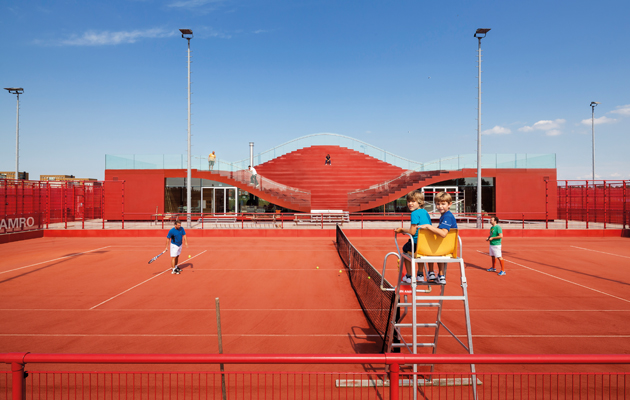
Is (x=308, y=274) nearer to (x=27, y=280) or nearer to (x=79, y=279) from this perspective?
(x=79, y=279)

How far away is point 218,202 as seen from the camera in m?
29.0

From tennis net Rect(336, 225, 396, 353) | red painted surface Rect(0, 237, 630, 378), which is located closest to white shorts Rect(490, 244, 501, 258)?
red painted surface Rect(0, 237, 630, 378)

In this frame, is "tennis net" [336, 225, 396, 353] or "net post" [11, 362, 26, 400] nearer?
"net post" [11, 362, 26, 400]

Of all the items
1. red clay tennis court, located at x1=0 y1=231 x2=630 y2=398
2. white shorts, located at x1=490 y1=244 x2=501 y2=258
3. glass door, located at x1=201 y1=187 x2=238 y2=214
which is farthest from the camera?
glass door, located at x1=201 y1=187 x2=238 y2=214

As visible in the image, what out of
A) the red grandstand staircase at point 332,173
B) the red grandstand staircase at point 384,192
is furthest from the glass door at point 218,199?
the red grandstand staircase at point 384,192

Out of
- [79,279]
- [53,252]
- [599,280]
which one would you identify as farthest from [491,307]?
[53,252]

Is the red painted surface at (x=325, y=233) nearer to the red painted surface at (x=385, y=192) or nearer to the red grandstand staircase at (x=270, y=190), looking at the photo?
the red painted surface at (x=385, y=192)

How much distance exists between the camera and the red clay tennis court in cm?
571

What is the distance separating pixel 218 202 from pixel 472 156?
21.4m

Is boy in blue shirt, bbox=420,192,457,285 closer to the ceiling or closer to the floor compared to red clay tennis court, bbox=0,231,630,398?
closer to the ceiling

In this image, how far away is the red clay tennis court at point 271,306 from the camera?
5707 millimetres

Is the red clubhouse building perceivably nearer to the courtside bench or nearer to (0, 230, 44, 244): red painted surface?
the courtside bench

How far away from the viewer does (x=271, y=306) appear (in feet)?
25.7

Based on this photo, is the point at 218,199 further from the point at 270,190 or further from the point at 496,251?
the point at 496,251
